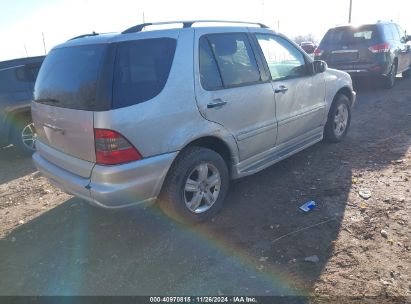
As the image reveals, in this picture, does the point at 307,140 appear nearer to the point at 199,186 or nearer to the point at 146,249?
the point at 199,186

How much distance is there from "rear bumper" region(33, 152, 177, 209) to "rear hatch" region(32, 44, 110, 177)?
0.11 m

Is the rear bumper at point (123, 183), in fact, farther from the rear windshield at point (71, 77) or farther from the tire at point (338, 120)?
the tire at point (338, 120)

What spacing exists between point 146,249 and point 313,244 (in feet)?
4.96

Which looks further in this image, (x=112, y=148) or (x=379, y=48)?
(x=379, y=48)

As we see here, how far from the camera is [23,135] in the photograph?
20.5 ft

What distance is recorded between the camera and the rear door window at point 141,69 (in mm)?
2930

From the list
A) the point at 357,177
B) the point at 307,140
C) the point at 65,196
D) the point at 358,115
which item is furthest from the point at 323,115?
the point at 65,196

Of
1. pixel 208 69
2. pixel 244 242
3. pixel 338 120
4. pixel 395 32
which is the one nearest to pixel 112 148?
pixel 208 69

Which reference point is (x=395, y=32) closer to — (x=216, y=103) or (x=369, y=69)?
(x=369, y=69)

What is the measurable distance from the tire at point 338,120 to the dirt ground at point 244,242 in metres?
0.73

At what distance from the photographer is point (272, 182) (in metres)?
4.54

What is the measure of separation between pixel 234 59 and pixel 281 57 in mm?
904

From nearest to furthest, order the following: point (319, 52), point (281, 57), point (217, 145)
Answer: point (217, 145), point (281, 57), point (319, 52)

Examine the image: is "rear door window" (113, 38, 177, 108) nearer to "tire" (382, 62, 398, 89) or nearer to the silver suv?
the silver suv
